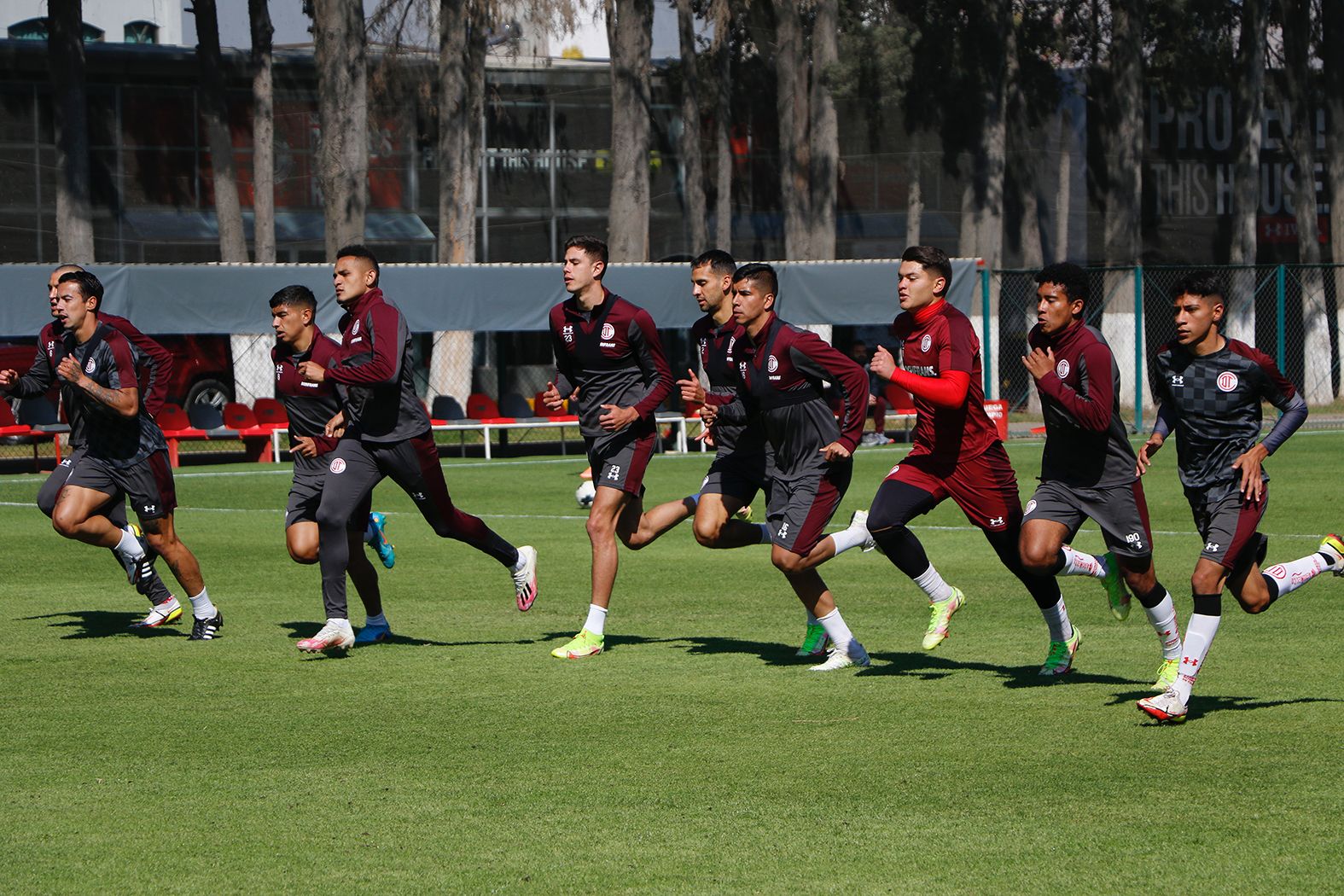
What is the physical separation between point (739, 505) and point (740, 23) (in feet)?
113

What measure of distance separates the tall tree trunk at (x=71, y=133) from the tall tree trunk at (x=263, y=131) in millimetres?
3866

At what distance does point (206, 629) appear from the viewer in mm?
10398

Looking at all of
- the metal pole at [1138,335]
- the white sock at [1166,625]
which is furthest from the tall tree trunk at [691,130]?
the white sock at [1166,625]

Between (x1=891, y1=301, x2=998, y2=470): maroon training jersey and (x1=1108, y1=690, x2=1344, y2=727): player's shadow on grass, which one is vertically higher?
(x1=891, y1=301, x2=998, y2=470): maroon training jersey

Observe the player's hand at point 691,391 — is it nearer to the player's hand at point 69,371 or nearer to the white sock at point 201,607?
the white sock at point 201,607

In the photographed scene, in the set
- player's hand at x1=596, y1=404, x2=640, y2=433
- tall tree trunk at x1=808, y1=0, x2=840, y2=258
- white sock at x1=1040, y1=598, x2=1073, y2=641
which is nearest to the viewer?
white sock at x1=1040, y1=598, x2=1073, y2=641

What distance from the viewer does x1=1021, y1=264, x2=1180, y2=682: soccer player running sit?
8.15 metres

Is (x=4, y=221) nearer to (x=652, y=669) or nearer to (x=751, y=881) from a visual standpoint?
(x=652, y=669)

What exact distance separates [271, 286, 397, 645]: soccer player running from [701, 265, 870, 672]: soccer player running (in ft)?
8.04

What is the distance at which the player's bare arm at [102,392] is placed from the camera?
32.4ft

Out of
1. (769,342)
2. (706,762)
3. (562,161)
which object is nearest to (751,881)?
(706,762)

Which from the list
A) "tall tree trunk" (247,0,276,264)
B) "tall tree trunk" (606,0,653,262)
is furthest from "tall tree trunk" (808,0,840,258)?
"tall tree trunk" (247,0,276,264)

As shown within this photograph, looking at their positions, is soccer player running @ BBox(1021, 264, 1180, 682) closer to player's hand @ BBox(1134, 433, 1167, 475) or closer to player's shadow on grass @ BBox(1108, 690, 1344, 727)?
player's hand @ BBox(1134, 433, 1167, 475)

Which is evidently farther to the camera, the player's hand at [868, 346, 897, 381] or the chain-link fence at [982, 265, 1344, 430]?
the chain-link fence at [982, 265, 1344, 430]
